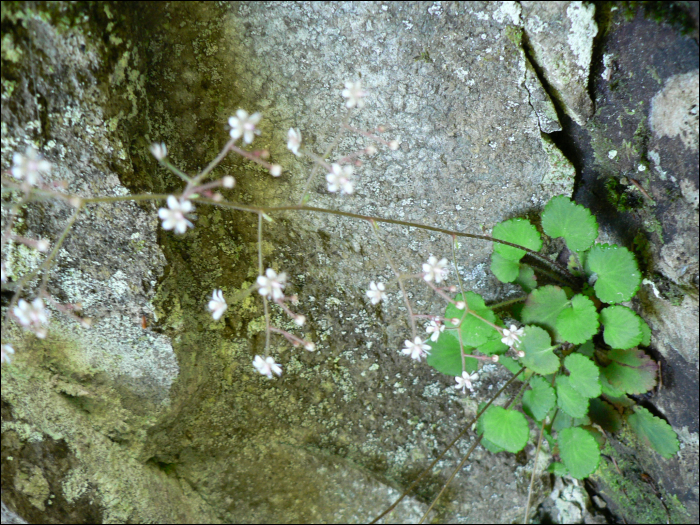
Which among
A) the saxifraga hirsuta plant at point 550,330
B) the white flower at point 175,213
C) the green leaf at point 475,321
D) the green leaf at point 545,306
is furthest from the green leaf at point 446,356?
the white flower at point 175,213

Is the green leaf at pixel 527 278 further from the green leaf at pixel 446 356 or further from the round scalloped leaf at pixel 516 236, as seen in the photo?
the green leaf at pixel 446 356

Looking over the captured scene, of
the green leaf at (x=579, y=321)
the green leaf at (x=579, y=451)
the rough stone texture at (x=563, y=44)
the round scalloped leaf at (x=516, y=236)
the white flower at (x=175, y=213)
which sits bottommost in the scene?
the green leaf at (x=579, y=451)

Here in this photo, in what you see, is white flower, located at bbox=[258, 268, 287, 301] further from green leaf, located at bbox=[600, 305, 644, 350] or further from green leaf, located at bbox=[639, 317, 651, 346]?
green leaf, located at bbox=[639, 317, 651, 346]

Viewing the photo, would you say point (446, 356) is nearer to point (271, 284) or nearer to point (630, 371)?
point (630, 371)

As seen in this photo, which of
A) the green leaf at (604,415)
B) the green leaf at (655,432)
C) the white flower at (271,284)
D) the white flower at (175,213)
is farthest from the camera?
the green leaf at (604,415)

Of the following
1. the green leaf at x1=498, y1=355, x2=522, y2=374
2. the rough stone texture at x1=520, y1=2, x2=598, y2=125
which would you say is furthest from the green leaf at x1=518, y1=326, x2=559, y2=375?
the rough stone texture at x1=520, y1=2, x2=598, y2=125

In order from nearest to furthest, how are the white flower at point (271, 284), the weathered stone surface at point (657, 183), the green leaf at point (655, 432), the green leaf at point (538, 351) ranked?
the white flower at point (271, 284) → the weathered stone surface at point (657, 183) → the green leaf at point (538, 351) → the green leaf at point (655, 432)

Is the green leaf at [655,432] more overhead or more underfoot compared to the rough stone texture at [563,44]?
more underfoot

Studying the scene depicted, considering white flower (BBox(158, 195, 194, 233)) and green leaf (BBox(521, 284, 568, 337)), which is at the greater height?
green leaf (BBox(521, 284, 568, 337))

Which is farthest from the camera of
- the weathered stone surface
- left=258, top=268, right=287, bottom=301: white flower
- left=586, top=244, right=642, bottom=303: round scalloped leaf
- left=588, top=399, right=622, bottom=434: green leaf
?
left=588, top=399, right=622, bottom=434: green leaf
